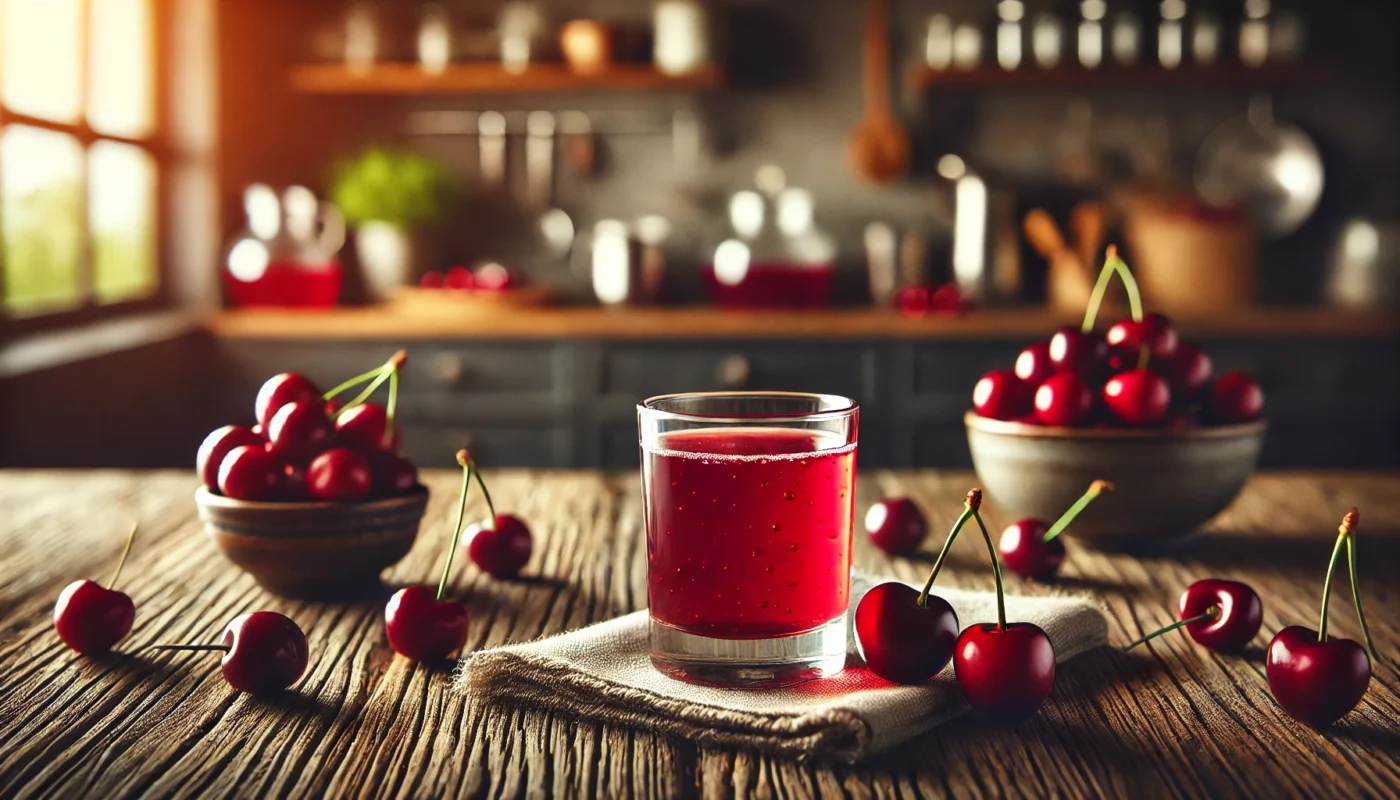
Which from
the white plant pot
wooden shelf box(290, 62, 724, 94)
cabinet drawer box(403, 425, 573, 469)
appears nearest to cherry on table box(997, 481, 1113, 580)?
cabinet drawer box(403, 425, 573, 469)

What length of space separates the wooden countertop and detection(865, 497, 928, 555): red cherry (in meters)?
2.04

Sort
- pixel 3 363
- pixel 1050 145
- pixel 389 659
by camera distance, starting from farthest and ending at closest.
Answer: pixel 1050 145 < pixel 3 363 < pixel 389 659

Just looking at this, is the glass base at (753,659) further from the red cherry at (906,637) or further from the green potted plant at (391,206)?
the green potted plant at (391,206)

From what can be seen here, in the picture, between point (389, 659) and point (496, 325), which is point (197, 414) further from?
point (389, 659)

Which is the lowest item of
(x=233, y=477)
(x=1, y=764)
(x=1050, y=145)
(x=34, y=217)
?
(x=1, y=764)

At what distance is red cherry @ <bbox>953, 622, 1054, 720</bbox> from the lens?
25.7 inches

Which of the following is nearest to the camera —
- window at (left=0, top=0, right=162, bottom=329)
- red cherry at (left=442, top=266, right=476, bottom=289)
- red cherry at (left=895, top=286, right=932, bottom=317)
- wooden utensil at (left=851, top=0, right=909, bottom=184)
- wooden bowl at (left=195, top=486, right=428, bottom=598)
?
→ wooden bowl at (left=195, top=486, right=428, bottom=598)

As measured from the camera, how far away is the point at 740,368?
3104mm

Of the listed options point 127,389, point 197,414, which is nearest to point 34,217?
point 127,389

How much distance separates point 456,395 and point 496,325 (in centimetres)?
19

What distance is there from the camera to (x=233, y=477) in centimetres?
90

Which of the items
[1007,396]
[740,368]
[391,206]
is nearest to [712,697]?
[1007,396]

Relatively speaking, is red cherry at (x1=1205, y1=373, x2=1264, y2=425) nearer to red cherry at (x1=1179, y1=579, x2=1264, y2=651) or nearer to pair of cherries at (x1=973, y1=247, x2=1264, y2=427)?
pair of cherries at (x1=973, y1=247, x2=1264, y2=427)

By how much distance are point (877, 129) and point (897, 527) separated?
2.76m
